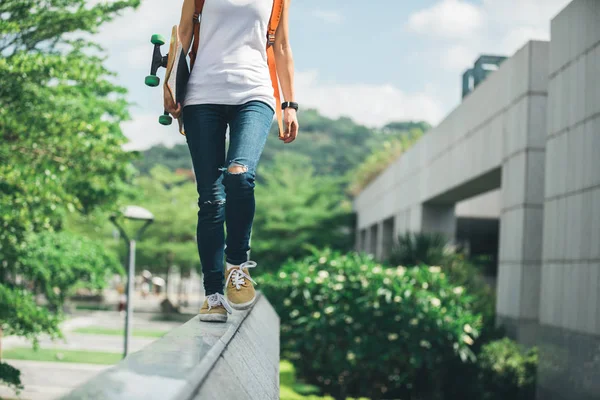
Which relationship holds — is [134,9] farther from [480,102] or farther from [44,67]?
[480,102]

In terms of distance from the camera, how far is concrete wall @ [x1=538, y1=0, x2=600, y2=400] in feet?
33.8

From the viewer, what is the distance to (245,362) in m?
2.75

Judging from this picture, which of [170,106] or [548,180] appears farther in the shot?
[548,180]

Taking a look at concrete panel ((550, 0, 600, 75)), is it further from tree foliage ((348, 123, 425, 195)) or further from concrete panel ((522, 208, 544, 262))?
tree foliage ((348, 123, 425, 195))

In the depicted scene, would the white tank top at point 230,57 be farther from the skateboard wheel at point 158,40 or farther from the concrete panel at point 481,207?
the concrete panel at point 481,207

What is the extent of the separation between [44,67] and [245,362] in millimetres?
4773

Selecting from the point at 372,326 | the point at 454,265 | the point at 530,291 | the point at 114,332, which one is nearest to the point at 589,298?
the point at 530,291

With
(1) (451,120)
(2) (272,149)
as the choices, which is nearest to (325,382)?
(1) (451,120)

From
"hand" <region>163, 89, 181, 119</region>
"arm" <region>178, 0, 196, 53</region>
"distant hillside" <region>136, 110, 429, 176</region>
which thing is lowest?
"hand" <region>163, 89, 181, 119</region>

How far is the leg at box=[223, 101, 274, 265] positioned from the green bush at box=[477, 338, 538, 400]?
9544mm

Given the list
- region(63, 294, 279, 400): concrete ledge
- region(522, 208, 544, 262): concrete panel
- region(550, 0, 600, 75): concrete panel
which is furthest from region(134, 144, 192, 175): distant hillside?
region(63, 294, 279, 400): concrete ledge

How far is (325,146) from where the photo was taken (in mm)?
97688

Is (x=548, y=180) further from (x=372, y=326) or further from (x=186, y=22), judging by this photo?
(x=186, y=22)

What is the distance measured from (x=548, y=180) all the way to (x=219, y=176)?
30.2 ft
